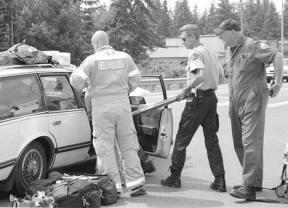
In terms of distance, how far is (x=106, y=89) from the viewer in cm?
612

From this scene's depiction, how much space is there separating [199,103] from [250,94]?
2.23 ft

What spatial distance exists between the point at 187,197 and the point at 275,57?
Result: 6.23 ft

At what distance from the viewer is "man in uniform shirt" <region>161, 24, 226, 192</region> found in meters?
6.32

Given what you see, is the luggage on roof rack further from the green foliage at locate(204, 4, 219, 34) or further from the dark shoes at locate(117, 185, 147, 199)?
the green foliage at locate(204, 4, 219, 34)

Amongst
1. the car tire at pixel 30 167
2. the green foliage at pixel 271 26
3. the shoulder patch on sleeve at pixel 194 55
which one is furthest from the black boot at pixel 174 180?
the green foliage at pixel 271 26

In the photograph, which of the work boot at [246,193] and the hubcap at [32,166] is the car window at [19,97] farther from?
the work boot at [246,193]

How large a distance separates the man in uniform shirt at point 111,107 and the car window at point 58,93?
0.65 meters

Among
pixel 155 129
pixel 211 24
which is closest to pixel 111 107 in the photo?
pixel 155 129

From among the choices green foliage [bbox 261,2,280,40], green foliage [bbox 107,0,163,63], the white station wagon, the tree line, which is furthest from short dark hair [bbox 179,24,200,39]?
green foliage [bbox 261,2,280,40]

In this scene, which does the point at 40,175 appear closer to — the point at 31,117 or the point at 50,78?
the point at 31,117

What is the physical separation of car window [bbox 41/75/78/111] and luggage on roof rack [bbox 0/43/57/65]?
33cm

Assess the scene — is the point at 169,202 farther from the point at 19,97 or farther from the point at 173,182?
the point at 19,97

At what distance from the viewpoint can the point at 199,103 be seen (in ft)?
21.1

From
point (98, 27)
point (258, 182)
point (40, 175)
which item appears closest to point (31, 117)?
point (40, 175)
